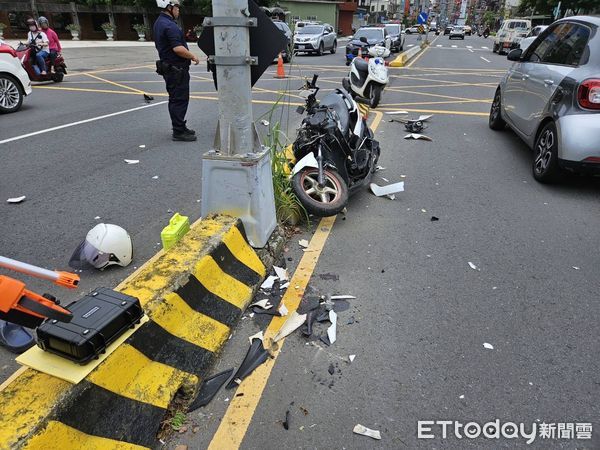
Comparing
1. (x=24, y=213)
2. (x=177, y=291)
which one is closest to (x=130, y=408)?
(x=177, y=291)

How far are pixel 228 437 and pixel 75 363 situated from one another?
2.77 ft

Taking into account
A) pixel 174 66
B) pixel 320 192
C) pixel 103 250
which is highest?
pixel 174 66

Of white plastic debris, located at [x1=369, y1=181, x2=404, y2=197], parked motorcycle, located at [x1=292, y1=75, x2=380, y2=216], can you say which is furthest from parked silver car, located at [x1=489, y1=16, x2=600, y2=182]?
parked motorcycle, located at [x1=292, y1=75, x2=380, y2=216]

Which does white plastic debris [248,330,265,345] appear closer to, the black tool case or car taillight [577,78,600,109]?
the black tool case

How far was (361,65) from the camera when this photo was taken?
8641 millimetres

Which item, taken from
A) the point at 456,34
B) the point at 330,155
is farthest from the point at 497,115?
the point at 456,34

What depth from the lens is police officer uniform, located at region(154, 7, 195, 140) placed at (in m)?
7.00

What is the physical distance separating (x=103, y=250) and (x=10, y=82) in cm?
800

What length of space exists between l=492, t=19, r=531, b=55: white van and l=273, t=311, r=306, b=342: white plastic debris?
3197 cm

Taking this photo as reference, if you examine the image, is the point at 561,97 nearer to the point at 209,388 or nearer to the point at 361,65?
the point at 361,65

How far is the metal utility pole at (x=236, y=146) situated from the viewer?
10.9 ft

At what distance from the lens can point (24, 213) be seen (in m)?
4.91

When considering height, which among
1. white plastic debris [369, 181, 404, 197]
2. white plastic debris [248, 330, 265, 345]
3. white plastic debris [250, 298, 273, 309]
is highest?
white plastic debris [369, 181, 404, 197]

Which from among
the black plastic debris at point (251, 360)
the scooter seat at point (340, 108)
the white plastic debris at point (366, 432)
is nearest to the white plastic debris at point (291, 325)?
the black plastic debris at point (251, 360)
